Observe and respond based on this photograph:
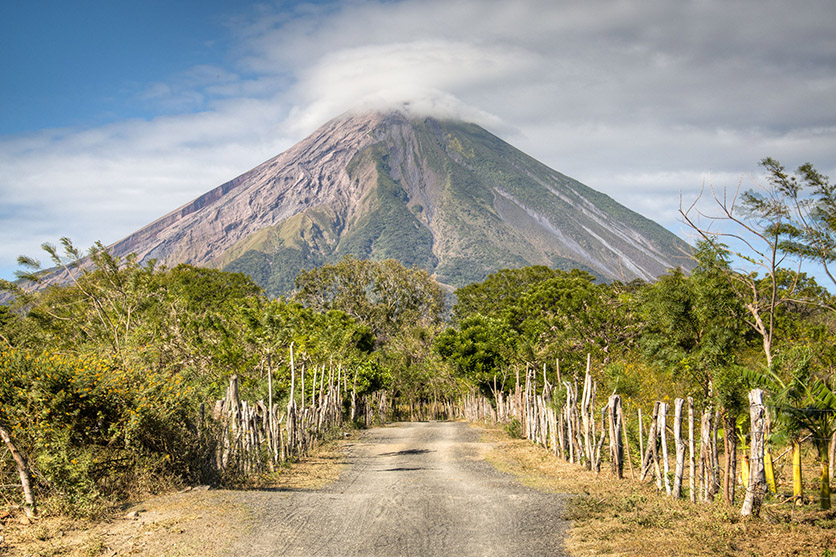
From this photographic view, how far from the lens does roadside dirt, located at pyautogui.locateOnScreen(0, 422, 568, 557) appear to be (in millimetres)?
6961

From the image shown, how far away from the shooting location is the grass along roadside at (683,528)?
21.0 ft

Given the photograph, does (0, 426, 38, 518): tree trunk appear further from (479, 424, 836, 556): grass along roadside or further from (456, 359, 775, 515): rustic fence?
(456, 359, 775, 515): rustic fence

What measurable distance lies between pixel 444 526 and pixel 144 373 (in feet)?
17.5

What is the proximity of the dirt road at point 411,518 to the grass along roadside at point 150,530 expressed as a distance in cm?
30

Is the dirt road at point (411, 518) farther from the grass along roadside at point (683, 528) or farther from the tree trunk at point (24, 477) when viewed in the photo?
the tree trunk at point (24, 477)

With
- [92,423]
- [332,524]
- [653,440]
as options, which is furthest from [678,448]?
[92,423]

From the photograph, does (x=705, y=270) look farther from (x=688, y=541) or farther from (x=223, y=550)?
(x=223, y=550)

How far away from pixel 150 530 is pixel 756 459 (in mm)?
7035

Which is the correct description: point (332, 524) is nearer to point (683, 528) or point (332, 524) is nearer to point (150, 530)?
point (150, 530)

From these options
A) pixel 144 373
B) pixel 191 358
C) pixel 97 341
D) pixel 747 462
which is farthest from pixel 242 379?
pixel 747 462

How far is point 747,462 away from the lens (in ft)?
29.8

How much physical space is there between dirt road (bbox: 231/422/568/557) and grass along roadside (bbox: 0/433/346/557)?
298 mm

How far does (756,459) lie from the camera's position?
727 centimetres

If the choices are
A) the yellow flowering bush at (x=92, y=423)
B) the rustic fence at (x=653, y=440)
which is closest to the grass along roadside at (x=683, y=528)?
the rustic fence at (x=653, y=440)
